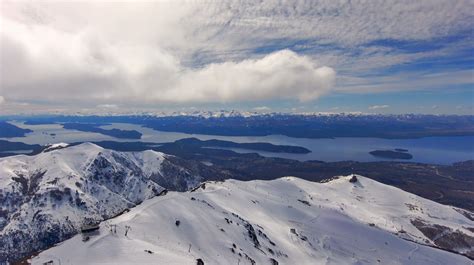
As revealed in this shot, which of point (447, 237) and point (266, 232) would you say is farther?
point (447, 237)

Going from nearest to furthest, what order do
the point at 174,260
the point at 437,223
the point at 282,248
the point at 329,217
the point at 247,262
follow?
the point at 174,260
the point at 247,262
the point at 282,248
the point at 329,217
the point at 437,223

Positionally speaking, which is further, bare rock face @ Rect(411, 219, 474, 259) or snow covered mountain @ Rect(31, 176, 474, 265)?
bare rock face @ Rect(411, 219, 474, 259)

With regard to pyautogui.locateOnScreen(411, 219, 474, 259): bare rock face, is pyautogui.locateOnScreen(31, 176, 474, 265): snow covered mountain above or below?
above

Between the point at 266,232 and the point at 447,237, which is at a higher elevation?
the point at 266,232

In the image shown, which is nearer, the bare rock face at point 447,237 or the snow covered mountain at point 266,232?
the snow covered mountain at point 266,232

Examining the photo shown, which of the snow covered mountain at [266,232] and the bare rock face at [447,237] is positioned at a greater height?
the snow covered mountain at [266,232]

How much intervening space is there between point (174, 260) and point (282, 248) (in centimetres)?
5039

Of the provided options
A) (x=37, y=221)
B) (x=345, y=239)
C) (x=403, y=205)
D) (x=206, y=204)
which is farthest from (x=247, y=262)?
(x=37, y=221)

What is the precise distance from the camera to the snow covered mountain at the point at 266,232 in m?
57.9

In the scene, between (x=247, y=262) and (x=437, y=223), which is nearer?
(x=247, y=262)

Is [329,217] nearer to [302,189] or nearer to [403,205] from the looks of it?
[302,189]

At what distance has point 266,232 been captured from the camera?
106 metres

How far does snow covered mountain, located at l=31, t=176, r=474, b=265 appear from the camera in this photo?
190ft

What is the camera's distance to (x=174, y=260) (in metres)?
53.1
